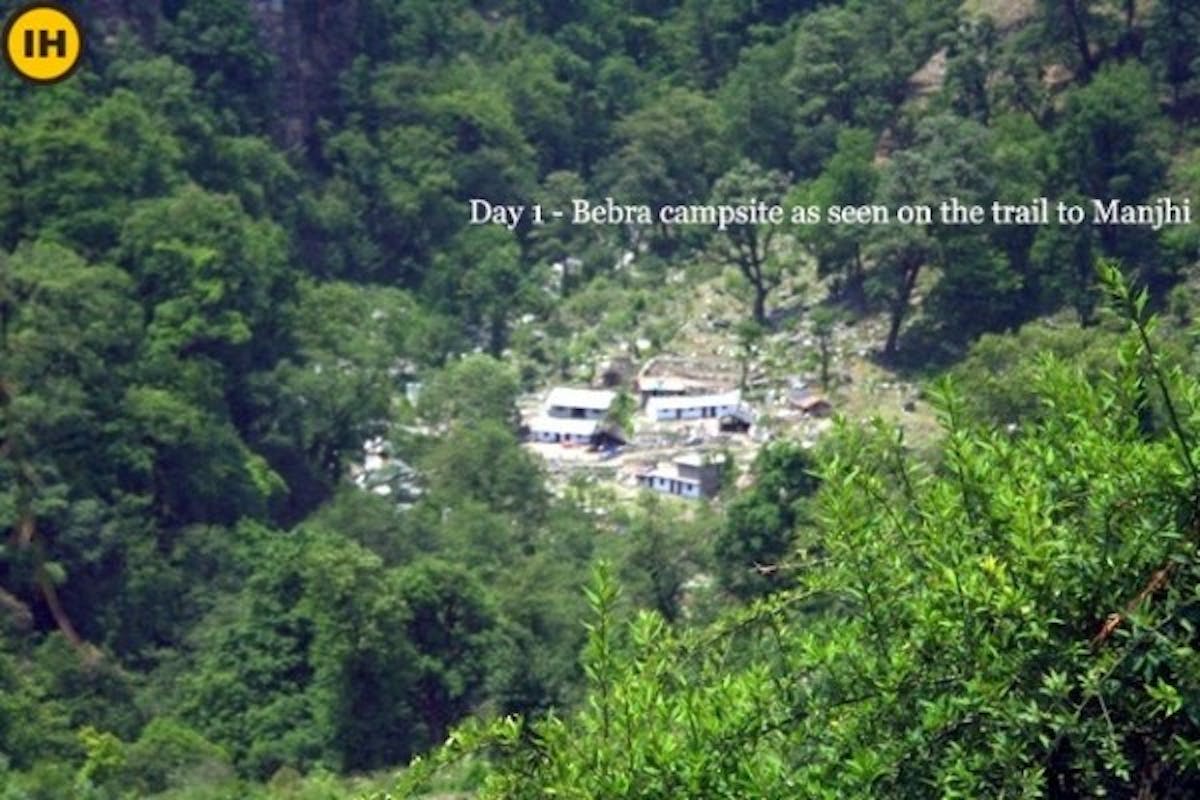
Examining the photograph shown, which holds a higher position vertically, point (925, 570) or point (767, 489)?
point (925, 570)

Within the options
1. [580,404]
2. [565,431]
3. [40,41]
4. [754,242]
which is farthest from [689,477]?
[40,41]

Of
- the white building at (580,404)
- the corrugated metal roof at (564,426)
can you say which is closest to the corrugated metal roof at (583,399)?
the white building at (580,404)

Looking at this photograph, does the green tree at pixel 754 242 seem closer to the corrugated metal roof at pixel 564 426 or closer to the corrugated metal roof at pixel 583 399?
the corrugated metal roof at pixel 583 399

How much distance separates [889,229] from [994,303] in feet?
3.29

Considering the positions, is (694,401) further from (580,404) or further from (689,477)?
(689,477)

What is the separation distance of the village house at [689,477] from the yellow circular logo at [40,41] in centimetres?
809

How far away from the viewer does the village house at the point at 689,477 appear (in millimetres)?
17766

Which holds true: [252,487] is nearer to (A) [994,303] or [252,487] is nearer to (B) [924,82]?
(A) [994,303]

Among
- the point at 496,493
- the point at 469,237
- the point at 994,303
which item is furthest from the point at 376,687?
the point at 469,237

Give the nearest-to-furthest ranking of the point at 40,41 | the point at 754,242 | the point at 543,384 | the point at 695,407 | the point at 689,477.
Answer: the point at 40,41, the point at 689,477, the point at 695,407, the point at 543,384, the point at 754,242

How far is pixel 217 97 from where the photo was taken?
2144 cm

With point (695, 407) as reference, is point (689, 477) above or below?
below

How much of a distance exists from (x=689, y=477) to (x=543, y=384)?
106 inches

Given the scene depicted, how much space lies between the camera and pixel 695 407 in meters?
19.2
